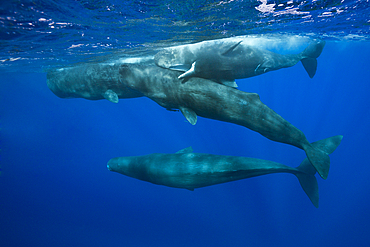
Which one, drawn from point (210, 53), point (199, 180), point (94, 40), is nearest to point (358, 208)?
point (199, 180)

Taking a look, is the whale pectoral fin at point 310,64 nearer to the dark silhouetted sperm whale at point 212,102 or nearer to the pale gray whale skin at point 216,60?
the pale gray whale skin at point 216,60

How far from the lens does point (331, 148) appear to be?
532 centimetres

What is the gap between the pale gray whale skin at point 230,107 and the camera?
419 centimetres

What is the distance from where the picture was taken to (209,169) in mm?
6113

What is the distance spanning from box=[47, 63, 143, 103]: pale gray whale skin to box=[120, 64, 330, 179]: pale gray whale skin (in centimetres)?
186

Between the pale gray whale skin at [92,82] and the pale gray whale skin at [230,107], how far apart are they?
1.86 metres

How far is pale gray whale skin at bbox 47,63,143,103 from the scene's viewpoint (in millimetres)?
6393

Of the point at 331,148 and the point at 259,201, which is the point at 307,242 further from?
the point at 331,148

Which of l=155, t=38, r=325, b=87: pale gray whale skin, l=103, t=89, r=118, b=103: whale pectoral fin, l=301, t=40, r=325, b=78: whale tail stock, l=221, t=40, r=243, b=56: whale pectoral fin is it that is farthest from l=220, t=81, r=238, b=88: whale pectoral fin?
l=301, t=40, r=325, b=78: whale tail stock

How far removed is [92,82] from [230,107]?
5563 millimetres

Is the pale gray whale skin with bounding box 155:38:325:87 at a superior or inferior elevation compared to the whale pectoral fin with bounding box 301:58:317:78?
superior

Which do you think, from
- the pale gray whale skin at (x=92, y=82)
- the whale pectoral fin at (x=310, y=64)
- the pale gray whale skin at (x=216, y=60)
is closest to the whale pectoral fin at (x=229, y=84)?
the pale gray whale skin at (x=216, y=60)

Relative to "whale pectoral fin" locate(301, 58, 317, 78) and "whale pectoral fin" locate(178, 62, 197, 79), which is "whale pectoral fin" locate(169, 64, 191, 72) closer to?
"whale pectoral fin" locate(178, 62, 197, 79)

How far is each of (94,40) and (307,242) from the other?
25645 mm
